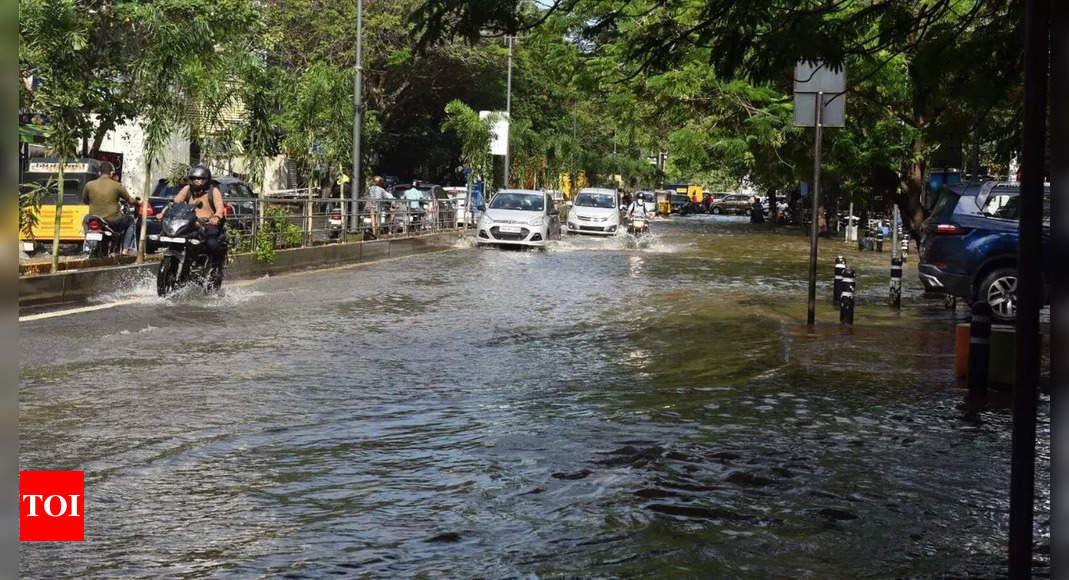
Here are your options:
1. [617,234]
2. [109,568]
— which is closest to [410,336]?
[109,568]

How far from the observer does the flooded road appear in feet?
18.7

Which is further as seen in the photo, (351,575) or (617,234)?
(617,234)

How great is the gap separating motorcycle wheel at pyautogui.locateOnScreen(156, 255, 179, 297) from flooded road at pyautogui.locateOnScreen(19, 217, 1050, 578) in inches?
31.1

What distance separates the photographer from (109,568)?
528cm

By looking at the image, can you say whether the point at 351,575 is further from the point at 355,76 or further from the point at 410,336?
the point at 355,76

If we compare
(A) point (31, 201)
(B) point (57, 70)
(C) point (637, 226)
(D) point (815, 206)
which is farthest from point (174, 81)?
(C) point (637, 226)

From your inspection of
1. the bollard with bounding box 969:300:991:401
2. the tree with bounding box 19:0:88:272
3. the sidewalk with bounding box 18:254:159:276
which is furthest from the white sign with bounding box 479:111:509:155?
the bollard with bounding box 969:300:991:401

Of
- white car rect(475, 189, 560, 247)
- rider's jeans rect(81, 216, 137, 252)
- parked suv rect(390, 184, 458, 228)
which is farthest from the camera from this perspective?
parked suv rect(390, 184, 458, 228)

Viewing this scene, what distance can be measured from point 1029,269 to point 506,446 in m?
4.82

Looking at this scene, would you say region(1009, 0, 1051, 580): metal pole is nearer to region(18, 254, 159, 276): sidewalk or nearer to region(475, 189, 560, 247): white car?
region(18, 254, 159, 276): sidewalk

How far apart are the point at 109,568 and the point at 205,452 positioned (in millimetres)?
2286

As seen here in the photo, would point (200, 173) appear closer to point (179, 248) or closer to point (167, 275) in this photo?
point (179, 248)

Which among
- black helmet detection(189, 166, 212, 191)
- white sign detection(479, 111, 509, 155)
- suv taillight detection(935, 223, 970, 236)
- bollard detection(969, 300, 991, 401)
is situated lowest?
bollard detection(969, 300, 991, 401)

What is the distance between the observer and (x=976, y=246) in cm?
1606
